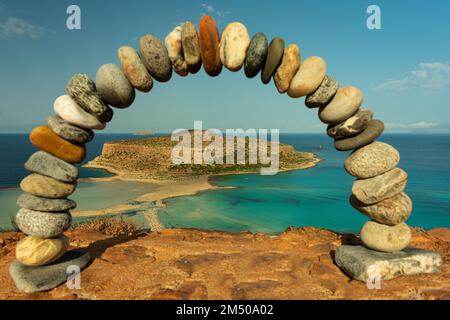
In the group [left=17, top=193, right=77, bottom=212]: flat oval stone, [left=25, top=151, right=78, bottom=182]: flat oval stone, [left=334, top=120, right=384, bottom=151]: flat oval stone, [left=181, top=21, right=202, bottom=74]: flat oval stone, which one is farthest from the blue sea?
[left=181, top=21, right=202, bottom=74]: flat oval stone

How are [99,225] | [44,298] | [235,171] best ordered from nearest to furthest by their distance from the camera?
[44,298] < [99,225] < [235,171]

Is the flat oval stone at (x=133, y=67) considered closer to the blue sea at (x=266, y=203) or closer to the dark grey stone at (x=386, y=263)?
the dark grey stone at (x=386, y=263)

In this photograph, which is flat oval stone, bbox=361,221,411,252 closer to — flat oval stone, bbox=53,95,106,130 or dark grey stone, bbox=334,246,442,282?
dark grey stone, bbox=334,246,442,282

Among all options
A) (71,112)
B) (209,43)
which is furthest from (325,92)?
(71,112)

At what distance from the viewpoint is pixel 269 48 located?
17.5ft

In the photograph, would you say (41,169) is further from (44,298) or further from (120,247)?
(120,247)

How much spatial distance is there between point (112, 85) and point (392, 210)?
17.3ft

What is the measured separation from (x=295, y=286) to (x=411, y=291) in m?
1.74

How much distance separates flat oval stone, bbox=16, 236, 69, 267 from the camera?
16.2 ft

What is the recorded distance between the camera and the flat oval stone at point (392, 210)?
204 inches

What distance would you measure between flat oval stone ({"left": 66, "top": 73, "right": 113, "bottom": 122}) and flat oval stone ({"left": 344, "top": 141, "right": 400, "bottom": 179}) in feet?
15.2

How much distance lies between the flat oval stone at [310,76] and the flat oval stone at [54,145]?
408 cm

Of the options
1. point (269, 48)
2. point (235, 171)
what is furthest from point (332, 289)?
point (235, 171)

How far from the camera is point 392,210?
17.0ft
